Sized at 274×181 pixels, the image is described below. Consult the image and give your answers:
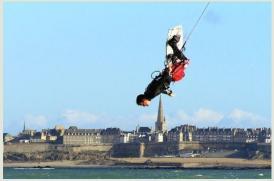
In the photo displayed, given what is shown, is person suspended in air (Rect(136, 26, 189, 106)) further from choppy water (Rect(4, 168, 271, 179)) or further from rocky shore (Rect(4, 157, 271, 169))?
rocky shore (Rect(4, 157, 271, 169))

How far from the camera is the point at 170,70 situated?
3.98 m

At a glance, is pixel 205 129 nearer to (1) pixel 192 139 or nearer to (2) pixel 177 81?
(1) pixel 192 139

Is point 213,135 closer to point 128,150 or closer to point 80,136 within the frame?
point 128,150

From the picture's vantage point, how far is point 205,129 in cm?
10162

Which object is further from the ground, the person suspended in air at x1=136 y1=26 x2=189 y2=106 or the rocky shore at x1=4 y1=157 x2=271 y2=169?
the person suspended in air at x1=136 y1=26 x2=189 y2=106

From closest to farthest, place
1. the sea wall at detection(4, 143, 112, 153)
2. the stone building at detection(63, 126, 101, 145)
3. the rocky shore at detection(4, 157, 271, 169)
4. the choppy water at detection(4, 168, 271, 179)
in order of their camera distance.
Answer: the choppy water at detection(4, 168, 271, 179)
the rocky shore at detection(4, 157, 271, 169)
the sea wall at detection(4, 143, 112, 153)
the stone building at detection(63, 126, 101, 145)

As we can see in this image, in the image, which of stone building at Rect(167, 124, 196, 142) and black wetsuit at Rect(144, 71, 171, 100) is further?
stone building at Rect(167, 124, 196, 142)

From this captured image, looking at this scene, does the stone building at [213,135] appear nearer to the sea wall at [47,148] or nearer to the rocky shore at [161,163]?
the rocky shore at [161,163]

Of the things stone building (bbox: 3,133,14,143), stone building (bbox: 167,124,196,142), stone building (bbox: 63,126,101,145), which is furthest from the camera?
stone building (bbox: 3,133,14,143)

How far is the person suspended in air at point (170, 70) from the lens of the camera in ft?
12.9

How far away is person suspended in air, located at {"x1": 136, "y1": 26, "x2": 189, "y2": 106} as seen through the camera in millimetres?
3938

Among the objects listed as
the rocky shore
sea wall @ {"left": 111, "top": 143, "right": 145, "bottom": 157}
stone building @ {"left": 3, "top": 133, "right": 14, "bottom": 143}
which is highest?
stone building @ {"left": 3, "top": 133, "right": 14, "bottom": 143}

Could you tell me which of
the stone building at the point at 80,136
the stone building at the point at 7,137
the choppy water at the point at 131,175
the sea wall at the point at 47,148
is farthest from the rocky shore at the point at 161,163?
the choppy water at the point at 131,175

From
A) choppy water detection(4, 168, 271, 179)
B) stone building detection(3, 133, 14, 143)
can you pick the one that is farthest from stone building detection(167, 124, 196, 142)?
choppy water detection(4, 168, 271, 179)
